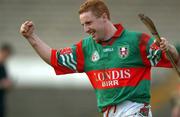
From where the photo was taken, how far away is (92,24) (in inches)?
322

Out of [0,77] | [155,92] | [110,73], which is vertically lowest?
[155,92]

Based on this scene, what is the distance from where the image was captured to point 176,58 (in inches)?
316

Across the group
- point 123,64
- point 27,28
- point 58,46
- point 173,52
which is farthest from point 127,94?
point 58,46

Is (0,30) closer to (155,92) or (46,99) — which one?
(46,99)

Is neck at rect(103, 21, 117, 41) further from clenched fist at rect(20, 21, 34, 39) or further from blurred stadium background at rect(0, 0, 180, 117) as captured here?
blurred stadium background at rect(0, 0, 180, 117)

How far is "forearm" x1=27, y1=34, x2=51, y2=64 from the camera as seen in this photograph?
8.50m

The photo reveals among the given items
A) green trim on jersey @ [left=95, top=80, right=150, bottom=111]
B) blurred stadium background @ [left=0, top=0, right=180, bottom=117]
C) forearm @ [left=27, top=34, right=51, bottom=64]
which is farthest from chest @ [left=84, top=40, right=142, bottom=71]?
blurred stadium background @ [left=0, top=0, right=180, bottom=117]

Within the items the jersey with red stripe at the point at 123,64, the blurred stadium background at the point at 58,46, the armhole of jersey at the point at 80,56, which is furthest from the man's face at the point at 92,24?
the blurred stadium background at the point at 58,46

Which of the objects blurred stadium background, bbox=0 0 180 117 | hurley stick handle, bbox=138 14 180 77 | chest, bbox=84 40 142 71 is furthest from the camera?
blurred stadium background, bbox=0 0 180 117

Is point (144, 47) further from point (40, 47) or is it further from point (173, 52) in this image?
point (40, 47)

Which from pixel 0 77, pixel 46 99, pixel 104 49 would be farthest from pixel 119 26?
pixel 46 99

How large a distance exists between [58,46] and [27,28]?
11243 mm

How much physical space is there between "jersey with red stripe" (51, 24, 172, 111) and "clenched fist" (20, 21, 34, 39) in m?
0.61

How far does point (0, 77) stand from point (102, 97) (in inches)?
262
